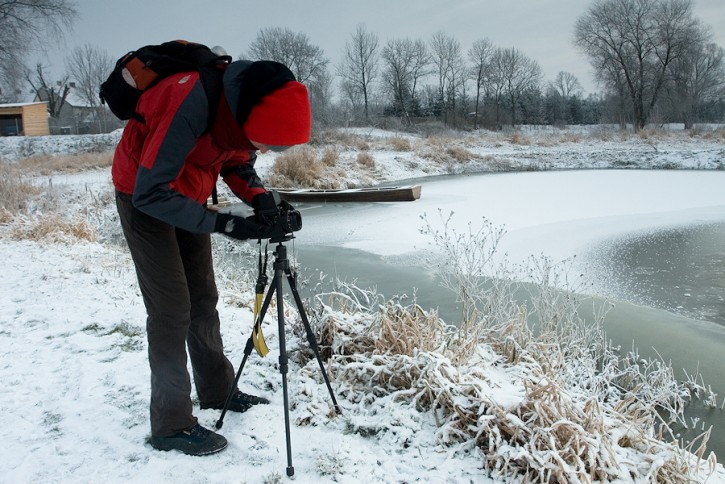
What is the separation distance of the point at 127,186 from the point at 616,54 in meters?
41.6

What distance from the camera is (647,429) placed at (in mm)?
2639

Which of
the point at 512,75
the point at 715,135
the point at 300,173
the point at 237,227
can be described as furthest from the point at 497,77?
the point at 237,227

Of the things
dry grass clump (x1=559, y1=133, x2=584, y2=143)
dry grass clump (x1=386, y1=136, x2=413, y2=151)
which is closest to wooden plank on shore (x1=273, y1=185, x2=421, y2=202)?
dry grass clump (x1=386, y1=136, x2=413, y2=151)

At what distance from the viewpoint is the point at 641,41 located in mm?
35500

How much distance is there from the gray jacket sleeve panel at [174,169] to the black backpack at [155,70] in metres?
0.07

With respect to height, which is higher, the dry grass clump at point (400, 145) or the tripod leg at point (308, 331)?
the dry grass clump at point (400, 145)

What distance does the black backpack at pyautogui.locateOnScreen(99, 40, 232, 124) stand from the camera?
193 centimetres

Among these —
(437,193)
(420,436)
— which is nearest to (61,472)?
(420,436)

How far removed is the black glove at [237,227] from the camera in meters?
2.03

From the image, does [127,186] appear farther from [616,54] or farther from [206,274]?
[616,54]

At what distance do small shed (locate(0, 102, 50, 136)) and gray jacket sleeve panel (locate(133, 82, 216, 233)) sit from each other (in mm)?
35597

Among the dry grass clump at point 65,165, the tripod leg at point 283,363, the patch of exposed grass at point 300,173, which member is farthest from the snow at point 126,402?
the dry grass clump at point 65,165

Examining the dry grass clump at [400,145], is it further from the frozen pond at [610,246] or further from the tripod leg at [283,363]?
the tripod leg at [283,363]

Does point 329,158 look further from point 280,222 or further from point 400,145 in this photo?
point 280,222
